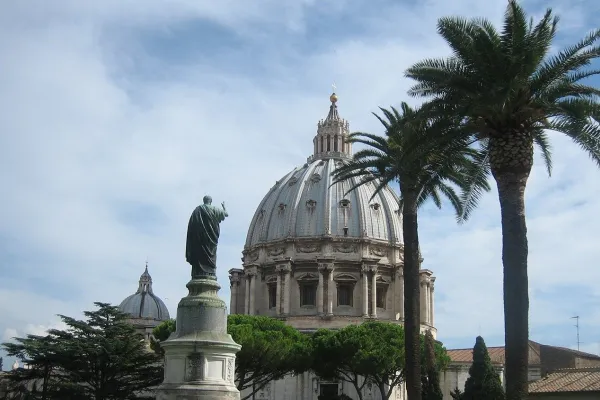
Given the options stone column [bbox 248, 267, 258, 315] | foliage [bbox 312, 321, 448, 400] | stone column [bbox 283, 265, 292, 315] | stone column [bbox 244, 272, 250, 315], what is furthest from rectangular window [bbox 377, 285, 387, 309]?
foliage [bbox 312, 321, 448, 400]

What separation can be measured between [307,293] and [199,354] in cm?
6797

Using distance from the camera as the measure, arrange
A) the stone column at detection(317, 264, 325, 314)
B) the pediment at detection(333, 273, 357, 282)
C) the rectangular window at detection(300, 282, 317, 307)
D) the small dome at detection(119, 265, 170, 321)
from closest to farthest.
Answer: the stone column at detection(317, 264, 325, 314) < the rectangular window at detection(300, 282, 317, 307) < the pediment at detection(333, 273, 357, 282) < the small dome at detection(119, 265, 170, 321)

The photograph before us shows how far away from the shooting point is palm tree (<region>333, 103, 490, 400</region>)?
78.5 ft

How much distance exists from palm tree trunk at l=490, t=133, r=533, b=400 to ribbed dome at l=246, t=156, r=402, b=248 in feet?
225

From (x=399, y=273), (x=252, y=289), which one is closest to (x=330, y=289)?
(x=399, y=273)

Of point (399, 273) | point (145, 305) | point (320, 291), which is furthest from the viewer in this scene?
point (145, 305)

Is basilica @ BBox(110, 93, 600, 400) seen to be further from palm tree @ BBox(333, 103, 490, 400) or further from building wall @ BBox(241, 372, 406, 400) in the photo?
palm tree @ BBox(333, 103, 490, 400)

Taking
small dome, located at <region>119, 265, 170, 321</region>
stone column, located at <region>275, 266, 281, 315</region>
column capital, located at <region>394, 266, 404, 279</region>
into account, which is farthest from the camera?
small dome, located at <region>119, 265, 170, 321</region>

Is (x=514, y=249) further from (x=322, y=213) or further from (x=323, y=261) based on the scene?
(x=322, y=213)

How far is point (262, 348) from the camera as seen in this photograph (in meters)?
54.8

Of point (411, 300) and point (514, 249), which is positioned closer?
point (514, 249)

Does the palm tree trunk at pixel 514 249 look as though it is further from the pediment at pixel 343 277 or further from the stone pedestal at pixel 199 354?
the pediment at pixel 343 277

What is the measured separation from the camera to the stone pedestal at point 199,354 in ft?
68.3

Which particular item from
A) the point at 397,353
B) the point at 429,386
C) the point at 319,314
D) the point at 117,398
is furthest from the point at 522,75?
the point at 319,314
